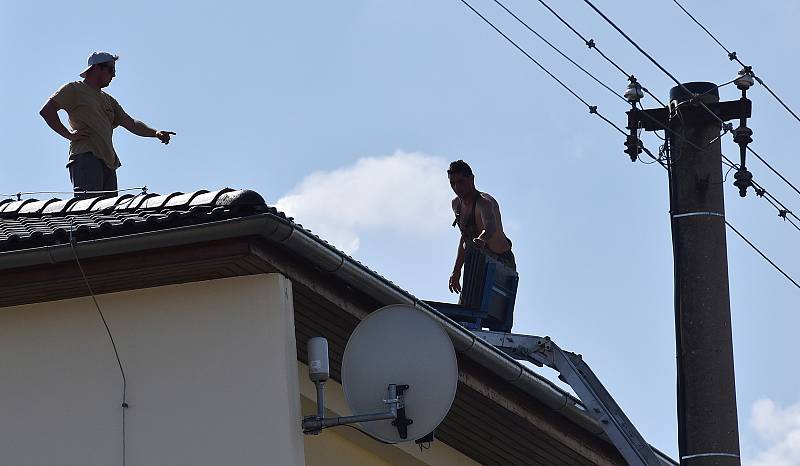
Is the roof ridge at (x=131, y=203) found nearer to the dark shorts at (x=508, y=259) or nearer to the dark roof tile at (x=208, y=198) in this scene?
the dark roof tile at (x=208, y=198)

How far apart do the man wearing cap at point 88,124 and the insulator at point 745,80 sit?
14.7ft

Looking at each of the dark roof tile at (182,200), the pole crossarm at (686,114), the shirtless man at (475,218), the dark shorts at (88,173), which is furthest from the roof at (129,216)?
the shirtless man at (475,218)

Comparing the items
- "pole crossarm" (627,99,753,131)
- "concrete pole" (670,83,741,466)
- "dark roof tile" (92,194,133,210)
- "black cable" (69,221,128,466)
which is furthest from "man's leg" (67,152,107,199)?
"concrete pole" (670,83,741,466)

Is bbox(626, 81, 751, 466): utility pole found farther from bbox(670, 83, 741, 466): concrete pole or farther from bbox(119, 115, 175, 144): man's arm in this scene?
bbox(119, 115, 175, 144): man's arm

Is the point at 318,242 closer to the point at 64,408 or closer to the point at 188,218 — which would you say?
the point at 188,218

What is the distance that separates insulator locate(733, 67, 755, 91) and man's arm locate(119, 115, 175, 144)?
4230mm

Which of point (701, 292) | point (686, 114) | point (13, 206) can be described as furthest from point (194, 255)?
point (686, 114)

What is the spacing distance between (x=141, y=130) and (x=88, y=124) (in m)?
0.73

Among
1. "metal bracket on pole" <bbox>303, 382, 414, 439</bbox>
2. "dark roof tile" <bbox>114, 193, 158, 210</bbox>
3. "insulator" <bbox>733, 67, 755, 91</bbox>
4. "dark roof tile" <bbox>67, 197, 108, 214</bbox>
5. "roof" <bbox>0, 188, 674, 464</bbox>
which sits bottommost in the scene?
"metal bracket on pole" <bbox>303, 382, 414, 439</bbox>

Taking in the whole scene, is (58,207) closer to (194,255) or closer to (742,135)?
(194,255)

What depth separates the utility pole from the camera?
36.9 feet

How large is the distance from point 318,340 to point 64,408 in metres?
1.43

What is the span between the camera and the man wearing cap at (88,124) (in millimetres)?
12633

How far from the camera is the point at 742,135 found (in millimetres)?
12180
